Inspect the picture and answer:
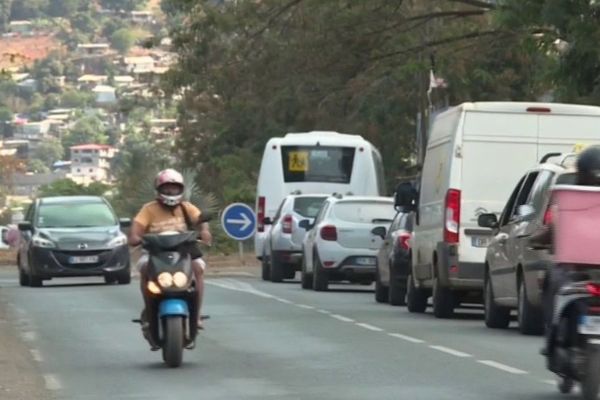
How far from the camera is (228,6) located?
41.7 m

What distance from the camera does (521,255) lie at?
68.9ft

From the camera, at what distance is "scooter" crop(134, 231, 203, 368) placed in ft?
56.9

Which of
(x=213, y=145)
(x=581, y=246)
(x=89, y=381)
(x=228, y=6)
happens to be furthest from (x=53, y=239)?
(x=213, y=145)

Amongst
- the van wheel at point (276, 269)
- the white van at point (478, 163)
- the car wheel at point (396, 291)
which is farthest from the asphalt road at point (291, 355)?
the van wheel at point (276, 269)

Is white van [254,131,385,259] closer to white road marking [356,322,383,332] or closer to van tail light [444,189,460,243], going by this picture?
van tail light [444,189,460,243]

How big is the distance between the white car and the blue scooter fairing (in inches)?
642

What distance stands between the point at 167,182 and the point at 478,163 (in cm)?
710

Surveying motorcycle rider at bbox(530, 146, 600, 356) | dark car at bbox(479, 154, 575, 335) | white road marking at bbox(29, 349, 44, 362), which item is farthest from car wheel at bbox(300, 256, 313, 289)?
motorcycle rider at bbox(530, 146, 600, 356)

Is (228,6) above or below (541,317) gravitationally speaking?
above

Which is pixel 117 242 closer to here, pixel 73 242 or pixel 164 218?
pixel 73 242

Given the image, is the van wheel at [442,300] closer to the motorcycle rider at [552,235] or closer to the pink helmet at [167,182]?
the pink helmet at [167,182]

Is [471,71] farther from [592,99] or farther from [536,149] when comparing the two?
[536,149]

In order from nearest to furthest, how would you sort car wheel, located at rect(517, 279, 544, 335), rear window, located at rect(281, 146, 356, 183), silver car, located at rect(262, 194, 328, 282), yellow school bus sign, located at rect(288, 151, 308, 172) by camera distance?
car wheel, located at rect(517, 279, 544, 335)
silver car, located at rect(262, 194, 328, 282)
rear window, located at rect(281, 146, 356, 183)
yellow school bus sign, located at rect(288, 151, 308, 172)

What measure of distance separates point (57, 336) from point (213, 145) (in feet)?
172
